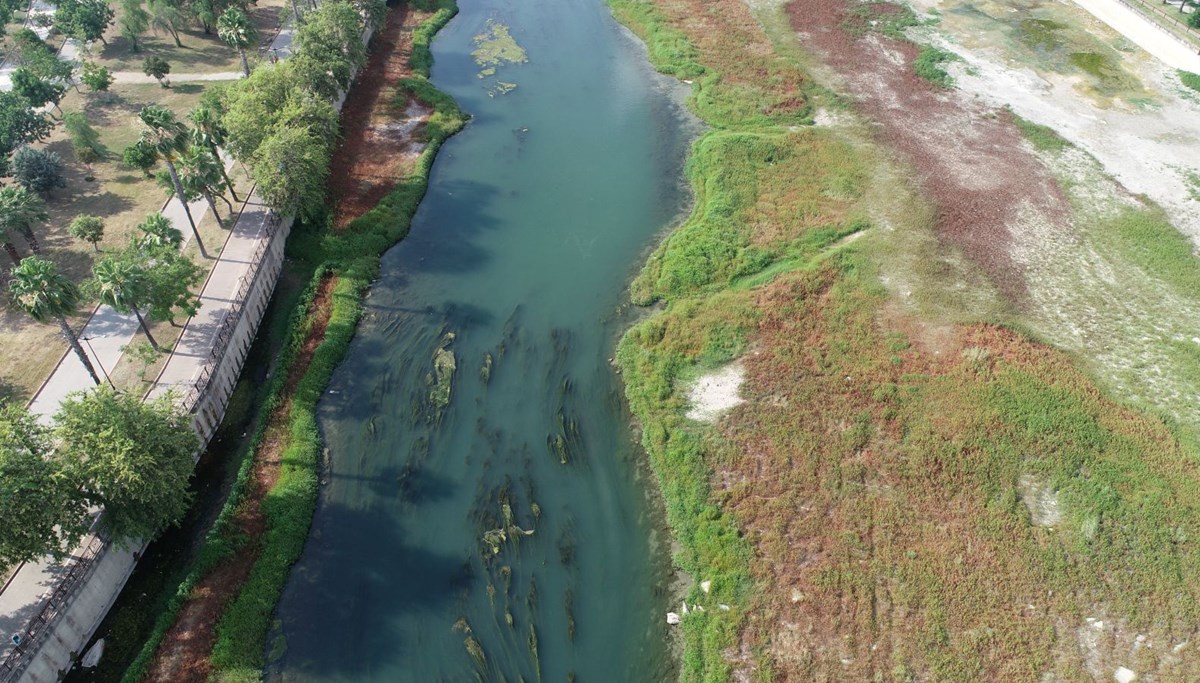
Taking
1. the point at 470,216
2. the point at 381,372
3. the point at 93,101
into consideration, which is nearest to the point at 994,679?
the point at 381,372

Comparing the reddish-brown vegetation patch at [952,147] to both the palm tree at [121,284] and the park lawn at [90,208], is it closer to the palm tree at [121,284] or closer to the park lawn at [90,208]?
the palm tree at [121,284]

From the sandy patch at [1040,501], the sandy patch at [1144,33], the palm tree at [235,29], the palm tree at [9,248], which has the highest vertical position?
the palm tree at [235,29]

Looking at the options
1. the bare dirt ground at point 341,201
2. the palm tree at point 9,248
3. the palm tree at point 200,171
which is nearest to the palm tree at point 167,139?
the palm tree at point 200,171

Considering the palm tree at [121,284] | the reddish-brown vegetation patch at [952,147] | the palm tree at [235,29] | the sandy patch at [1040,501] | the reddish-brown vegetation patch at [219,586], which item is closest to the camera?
the reddish-brown vegetation patch at [219,586]

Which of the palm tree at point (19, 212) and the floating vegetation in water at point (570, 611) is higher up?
the palm tree at point (19, 212)

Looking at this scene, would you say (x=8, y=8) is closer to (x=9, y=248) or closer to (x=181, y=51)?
(x=181, y=51)

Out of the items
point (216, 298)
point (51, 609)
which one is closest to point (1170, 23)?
point (216, 298)

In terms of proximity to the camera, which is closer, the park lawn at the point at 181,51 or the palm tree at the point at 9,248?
the palm tree at the point at 9,248

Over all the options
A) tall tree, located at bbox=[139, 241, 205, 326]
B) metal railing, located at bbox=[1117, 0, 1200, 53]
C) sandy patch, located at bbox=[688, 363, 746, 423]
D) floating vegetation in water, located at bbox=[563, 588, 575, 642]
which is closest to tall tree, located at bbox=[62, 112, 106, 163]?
tall tree, located at bbox=[139, 241, 205, 326]
